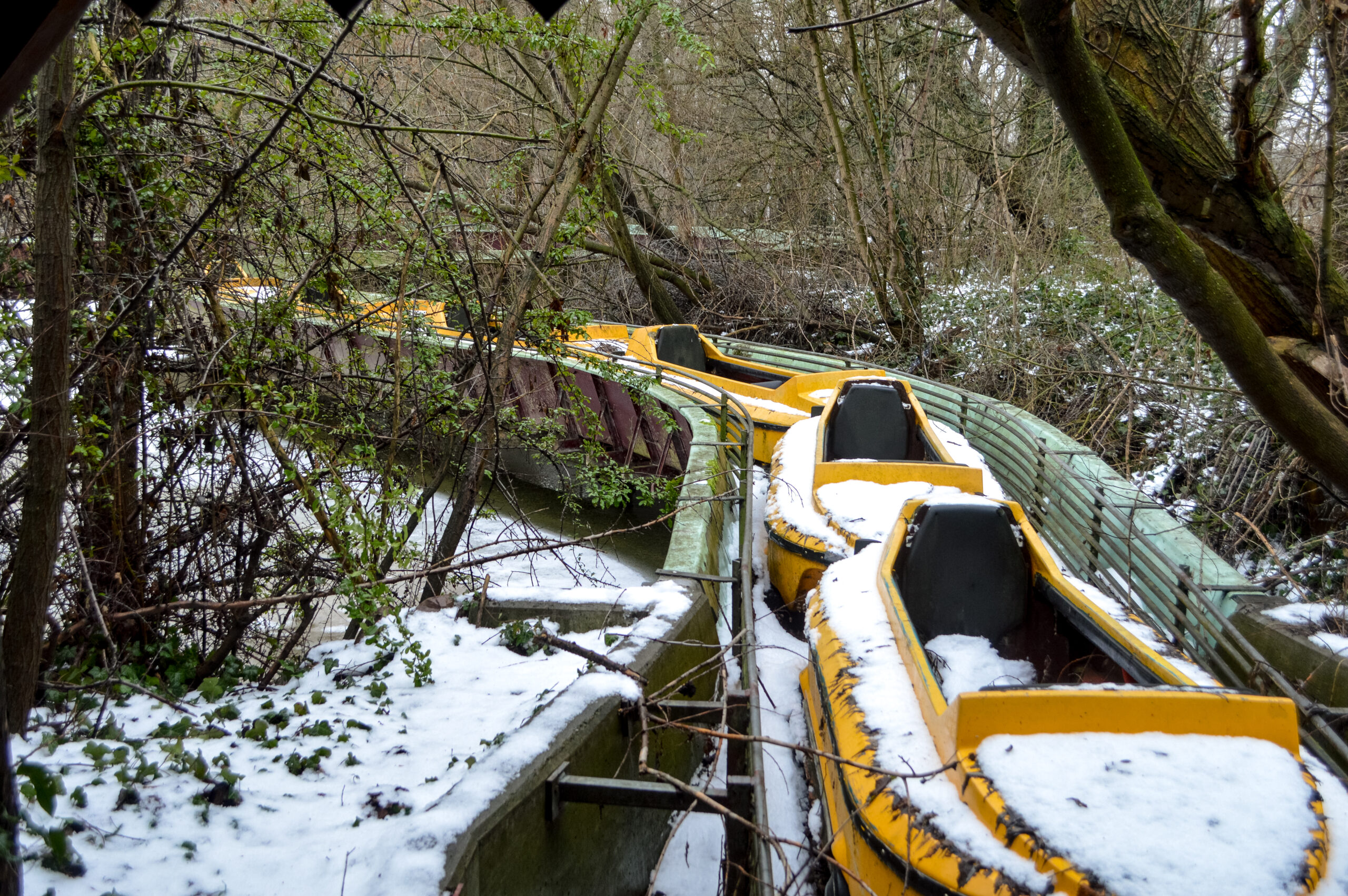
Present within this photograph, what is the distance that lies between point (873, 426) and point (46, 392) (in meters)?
6.07

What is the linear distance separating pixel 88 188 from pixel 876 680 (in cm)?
367

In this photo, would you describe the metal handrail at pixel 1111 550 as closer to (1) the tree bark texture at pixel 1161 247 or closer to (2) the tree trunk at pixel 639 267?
(1) the tree bark texture at pixel 1161 247

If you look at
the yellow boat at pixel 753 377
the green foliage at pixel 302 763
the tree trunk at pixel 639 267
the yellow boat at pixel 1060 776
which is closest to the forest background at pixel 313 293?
the green foliage at pixel 302 763

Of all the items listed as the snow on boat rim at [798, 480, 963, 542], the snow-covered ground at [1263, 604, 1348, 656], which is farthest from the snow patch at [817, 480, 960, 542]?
the snow-covered ground at [1263, 604, 1348, 656]

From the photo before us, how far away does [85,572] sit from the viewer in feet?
8.98

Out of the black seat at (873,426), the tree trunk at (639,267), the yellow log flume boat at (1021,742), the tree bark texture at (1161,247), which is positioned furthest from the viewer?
the tree trunk at (639,267)

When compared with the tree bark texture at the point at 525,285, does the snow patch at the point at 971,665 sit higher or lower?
lower

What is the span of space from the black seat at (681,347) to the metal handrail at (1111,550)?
8.59 ft

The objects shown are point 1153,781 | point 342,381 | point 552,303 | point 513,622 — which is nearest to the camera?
point 1153,781

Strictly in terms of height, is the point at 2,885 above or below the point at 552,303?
below

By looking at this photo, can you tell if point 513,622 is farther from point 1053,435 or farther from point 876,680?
point 1053,435

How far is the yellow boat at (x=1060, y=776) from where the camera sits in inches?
90.0

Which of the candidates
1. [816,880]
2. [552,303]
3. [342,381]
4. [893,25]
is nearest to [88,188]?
[342,381]

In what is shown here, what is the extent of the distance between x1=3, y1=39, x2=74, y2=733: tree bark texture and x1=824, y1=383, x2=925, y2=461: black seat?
5666mm
